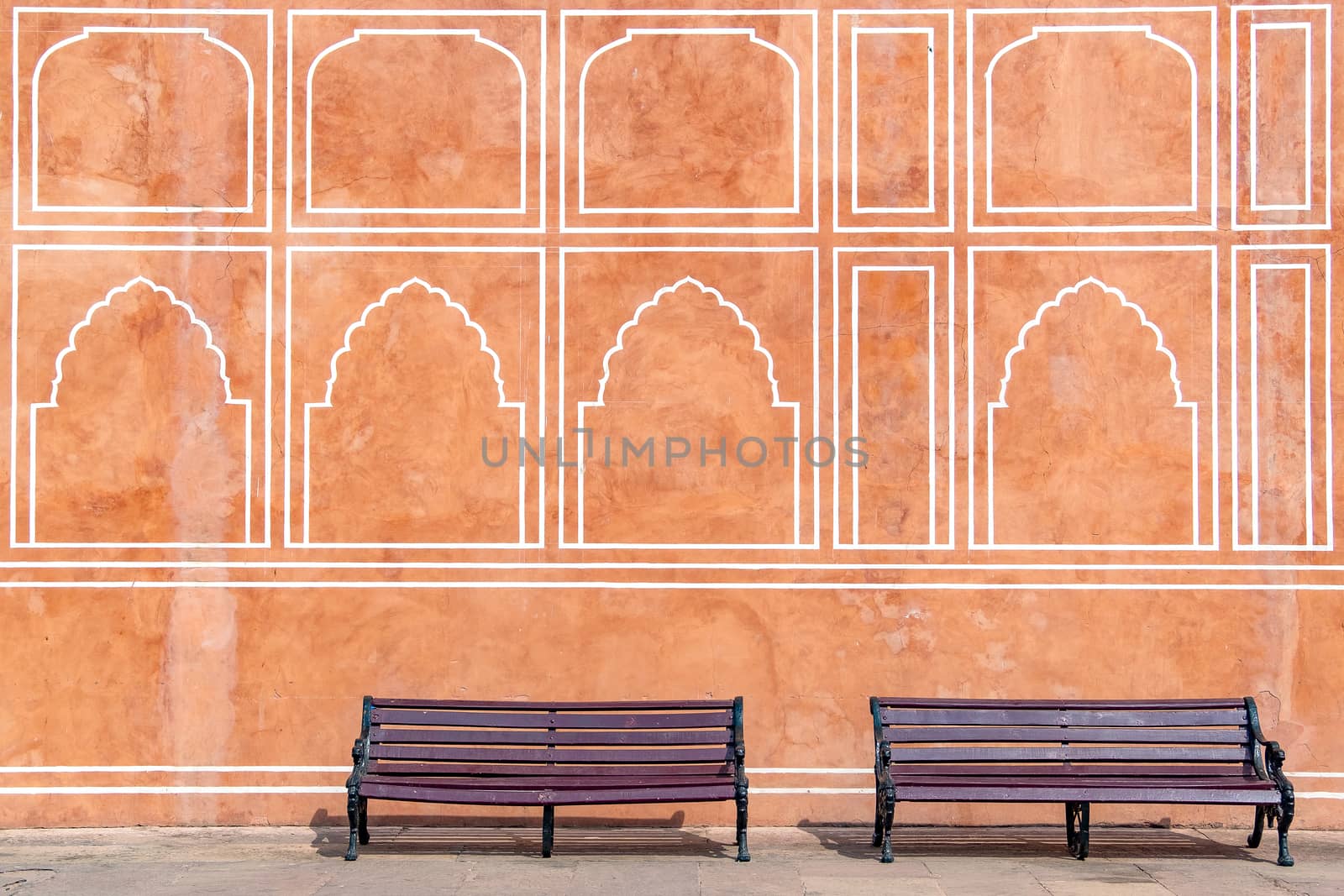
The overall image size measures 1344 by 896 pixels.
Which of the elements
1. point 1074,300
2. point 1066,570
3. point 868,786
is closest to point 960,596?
point 1066,570

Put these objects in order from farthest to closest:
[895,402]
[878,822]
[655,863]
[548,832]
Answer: [895,402] → [878,822] → [548,832] → [655,863]

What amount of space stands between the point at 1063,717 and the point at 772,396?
7.21 feet

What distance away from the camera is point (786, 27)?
6.96 metres

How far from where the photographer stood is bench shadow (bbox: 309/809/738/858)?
630cm

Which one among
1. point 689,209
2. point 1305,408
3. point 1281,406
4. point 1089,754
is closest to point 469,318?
point 689,209

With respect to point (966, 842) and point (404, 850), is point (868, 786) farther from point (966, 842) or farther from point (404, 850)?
point (404, 850)

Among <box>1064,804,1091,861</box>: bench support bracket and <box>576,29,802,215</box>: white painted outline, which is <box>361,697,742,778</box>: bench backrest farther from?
<box>576,29,802,215</box>: white painted outline

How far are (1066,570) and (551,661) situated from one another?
2.77 meters

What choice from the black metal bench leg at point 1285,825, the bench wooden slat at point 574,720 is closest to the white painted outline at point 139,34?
the bench wooden slat at point 574,720

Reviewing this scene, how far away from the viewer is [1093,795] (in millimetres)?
5961

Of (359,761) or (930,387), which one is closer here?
(359,761)

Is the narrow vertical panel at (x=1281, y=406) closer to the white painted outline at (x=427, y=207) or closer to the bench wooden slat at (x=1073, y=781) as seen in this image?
the bench wooden slat at (x=1073, y=781)

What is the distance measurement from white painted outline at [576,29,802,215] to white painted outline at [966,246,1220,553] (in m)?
1.03

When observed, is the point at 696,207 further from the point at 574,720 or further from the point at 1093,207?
the point at 574,720
